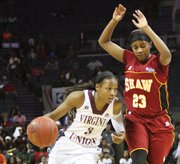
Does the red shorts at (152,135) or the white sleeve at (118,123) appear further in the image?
the white sleeve at (118,123)

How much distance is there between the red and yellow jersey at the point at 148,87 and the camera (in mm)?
5668

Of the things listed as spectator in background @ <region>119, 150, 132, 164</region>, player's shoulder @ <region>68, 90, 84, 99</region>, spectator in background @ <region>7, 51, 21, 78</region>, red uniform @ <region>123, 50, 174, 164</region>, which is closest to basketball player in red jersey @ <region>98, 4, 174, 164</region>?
red uniform @ <region>123, 50, 174, 164</region>

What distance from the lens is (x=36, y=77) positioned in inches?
780

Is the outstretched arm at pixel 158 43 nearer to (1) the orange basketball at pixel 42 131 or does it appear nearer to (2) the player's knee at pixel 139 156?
(2) the player's knee at pixel 139 156

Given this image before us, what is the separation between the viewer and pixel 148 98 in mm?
5688

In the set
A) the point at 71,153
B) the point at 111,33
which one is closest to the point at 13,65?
the point at 111,33

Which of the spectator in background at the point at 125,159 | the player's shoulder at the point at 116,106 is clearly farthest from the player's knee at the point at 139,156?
the spectator in background at the point at 125,159

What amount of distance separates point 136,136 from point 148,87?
54cm

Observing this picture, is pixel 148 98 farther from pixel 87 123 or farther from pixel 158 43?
pixel 87 123

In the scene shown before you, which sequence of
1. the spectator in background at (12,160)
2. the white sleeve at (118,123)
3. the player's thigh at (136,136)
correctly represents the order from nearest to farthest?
the player's thigh at (136,136)
the white sleeve at (118,123)
the spectator in background at (12,160)

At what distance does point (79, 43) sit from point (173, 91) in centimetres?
539

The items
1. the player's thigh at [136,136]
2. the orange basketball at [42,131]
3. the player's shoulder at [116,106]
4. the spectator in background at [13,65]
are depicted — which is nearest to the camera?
the orange basketball at [42,131]

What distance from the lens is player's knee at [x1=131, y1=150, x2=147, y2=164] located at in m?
5.50

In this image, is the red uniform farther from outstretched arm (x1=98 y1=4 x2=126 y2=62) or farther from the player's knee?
outstretched arm (x1=98 y1=4 x2=126 y2=62)
